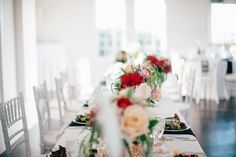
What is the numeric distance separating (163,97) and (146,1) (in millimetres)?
6086

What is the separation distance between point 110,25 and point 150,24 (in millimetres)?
1061

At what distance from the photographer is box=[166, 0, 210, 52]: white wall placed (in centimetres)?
941

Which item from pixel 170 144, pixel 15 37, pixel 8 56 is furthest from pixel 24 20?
pixel 170 144

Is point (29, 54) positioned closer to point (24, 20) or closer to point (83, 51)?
point (24, 20)

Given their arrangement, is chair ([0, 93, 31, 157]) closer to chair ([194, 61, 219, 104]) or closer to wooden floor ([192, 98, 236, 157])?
wooden floor ([192, 98, 236, 157])

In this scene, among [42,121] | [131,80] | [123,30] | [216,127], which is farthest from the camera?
[123,30]

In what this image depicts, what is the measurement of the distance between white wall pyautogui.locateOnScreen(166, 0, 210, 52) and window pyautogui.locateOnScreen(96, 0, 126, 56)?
121 cm

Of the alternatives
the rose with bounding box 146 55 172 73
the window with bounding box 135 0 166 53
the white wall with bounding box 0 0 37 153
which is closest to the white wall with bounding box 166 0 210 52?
the window with bounding box 135 0 166 53

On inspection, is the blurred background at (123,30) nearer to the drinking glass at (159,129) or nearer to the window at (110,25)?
the window at (110,25)

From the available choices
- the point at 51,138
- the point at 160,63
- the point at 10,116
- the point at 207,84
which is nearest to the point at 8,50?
the point at 51,138

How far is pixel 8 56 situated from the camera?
5.00 m

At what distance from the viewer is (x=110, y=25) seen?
9.62 meters

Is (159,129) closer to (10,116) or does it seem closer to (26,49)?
(10,116)

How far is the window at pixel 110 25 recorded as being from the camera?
9461 mm
